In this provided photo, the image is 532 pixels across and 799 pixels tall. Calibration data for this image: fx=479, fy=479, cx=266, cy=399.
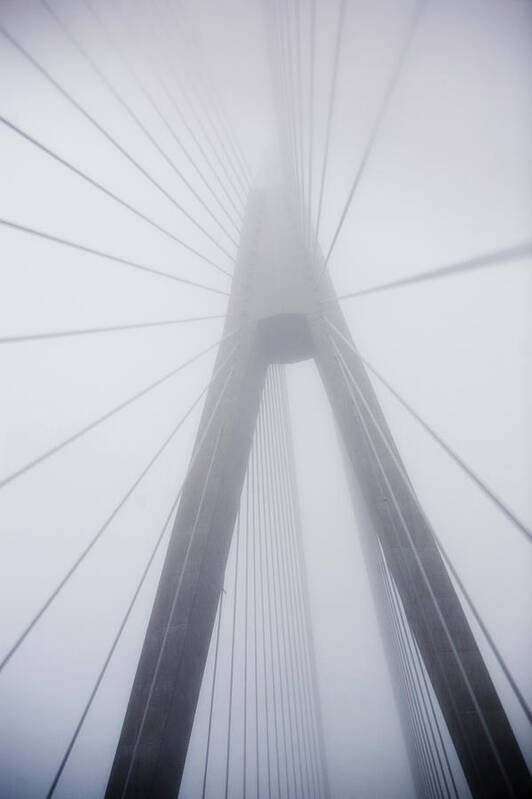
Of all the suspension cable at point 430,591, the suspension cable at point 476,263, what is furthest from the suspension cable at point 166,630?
the suspension cable at point 476,263

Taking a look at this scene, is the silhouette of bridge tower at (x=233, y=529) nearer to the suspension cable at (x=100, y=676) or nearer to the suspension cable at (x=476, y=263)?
the suspension cable at (x=100, y=676)

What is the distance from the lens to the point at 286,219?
387 inches

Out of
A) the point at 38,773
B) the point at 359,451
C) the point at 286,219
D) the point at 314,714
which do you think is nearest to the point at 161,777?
the point at 38,773

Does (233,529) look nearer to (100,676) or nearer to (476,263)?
(100,676)

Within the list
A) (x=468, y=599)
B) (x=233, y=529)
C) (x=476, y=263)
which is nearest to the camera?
(x=476, y=263)

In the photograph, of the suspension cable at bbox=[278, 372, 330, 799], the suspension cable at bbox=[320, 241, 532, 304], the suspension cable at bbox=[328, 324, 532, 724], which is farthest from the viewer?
the suspension cable at bbox=[278, 372, 330, 799]

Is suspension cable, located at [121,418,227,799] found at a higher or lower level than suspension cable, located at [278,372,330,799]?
lower

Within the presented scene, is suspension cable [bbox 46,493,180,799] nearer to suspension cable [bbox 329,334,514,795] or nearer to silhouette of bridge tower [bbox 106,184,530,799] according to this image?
silhouette of bridge tower [bbox 106,184,530,799]

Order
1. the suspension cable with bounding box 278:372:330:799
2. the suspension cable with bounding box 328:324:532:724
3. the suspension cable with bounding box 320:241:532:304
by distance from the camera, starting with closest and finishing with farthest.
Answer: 1. the suspension cable with bounding box 320:241:532:304
2. the suspension cable with bounding box 328:324:532:724
3. the suspension cable with bounding box 278:372:330:799

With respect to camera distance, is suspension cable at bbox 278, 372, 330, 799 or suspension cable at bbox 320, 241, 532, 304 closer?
suspension cable at bbox 320, 241, 532, 304

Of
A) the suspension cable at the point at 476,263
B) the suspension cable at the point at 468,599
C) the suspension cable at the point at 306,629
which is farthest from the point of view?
the suspension cable at the point at 306,629

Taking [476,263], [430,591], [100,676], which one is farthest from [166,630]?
[476,263]

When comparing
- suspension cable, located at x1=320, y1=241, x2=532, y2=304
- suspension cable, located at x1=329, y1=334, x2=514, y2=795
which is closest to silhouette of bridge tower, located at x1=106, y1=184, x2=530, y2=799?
suspension cable, located at x1=329, y1=334, x2=514, y2=795

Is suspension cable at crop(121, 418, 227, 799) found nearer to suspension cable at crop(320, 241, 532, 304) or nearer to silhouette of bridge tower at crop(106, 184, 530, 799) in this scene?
silhouette of bridge tower at crop(106, 184, 530, 799)
